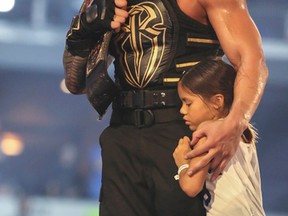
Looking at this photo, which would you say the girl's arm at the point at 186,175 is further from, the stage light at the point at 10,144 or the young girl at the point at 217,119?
the stage light at the point at 10,144

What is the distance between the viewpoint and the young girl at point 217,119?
1.65 m

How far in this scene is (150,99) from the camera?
69.2 inches

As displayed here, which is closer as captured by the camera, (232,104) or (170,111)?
(232,104)

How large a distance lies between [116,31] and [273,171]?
6835 mm

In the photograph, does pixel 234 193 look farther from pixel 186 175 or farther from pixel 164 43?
pixel 164 43

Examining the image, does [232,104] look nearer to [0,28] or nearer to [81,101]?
[0,28]

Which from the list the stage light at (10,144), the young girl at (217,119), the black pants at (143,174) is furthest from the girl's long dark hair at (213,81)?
the stage light at (10,144)

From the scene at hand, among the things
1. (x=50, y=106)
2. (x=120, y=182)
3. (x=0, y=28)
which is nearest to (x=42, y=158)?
(x=50, y=106)

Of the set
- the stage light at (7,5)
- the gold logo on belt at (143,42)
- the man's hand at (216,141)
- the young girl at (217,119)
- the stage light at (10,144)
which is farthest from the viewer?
the stage light at (10,144)

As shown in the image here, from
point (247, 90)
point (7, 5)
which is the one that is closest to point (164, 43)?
point (247, 90)

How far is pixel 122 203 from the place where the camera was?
178 centimetres

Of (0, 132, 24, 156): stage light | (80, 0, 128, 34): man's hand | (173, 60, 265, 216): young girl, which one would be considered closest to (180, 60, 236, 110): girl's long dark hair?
(173, 60, 265, 216): young girl

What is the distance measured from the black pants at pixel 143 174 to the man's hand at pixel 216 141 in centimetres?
18

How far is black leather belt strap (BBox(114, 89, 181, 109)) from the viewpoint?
68.6 inches
